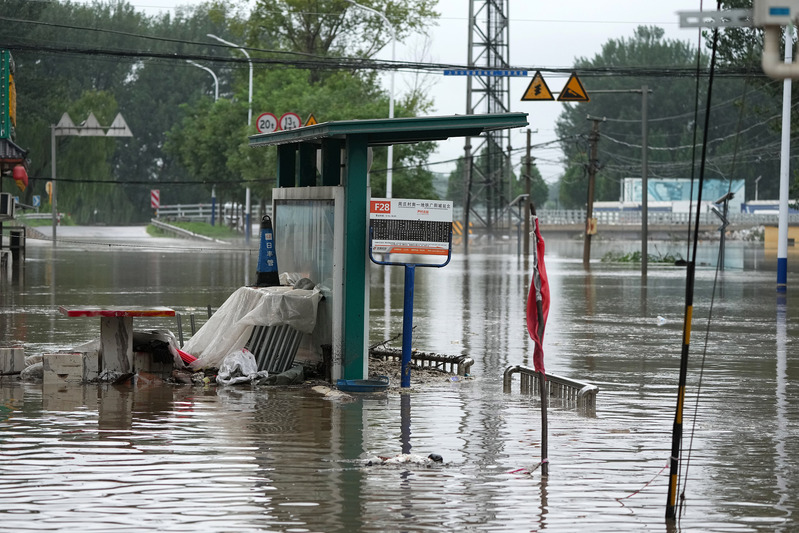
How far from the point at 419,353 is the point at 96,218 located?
85954 millimetres

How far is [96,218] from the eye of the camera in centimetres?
9600

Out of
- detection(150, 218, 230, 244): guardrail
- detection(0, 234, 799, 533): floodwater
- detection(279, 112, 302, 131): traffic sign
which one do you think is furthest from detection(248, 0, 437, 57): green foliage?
detection(0, 234, 799, 533): floodwater

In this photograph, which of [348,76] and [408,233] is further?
[348,76]

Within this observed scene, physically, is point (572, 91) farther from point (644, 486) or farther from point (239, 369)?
point (644, 486)

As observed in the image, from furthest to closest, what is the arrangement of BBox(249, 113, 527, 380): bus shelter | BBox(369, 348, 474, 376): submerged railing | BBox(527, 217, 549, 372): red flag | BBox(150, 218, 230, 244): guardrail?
BBox(150, 218, 230, 244): guardrail
BBox(369, 348, 474, 376): submerged railing
BBox(249, 113, 527, 380): bus shelter
BBox(527, 217, 549, 372): red flag

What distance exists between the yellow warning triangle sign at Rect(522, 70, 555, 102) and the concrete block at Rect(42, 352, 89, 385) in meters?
18.9

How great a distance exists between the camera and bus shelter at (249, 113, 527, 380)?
11.6m

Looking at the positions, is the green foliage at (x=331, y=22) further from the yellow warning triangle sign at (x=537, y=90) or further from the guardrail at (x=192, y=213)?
the yellow warning triangle sign at (x=537, y=90)

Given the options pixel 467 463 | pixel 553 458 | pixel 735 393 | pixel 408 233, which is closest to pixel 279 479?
pixel 467 463

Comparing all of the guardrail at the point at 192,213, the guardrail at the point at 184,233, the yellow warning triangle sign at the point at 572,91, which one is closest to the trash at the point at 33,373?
the yellow warning triangle sign at the point at 572,91

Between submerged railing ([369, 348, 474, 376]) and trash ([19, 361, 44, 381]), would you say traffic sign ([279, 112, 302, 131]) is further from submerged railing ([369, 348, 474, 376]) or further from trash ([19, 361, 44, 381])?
trash ([19, 361, 44, 381])

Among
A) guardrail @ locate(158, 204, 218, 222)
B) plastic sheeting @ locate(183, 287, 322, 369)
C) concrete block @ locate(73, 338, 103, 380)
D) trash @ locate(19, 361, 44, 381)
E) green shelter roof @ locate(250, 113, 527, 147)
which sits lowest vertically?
trash @ locate(19, 361, 44, 381)

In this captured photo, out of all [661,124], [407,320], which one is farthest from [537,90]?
[661,124]

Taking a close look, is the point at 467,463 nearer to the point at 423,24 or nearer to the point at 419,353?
the point at 419,353
